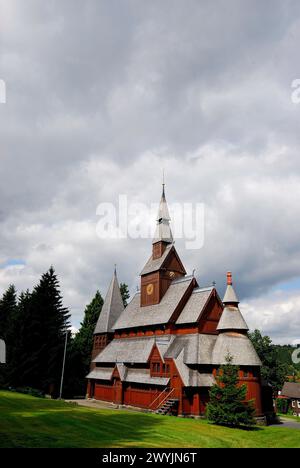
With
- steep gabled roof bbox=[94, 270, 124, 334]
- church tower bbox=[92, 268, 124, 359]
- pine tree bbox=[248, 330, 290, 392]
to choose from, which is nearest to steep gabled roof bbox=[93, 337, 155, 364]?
church tower bbox=[92, 268, 124, 359]

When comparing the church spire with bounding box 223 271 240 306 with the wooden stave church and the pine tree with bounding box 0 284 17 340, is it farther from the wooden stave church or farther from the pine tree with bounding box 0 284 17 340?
the pine tree with bounding box 0 284 17 340

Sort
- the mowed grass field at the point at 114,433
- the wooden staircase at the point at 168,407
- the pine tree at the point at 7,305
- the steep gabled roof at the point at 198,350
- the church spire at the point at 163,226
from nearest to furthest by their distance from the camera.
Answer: the mowed grass field at the point at 114,433 < the wooden staircase at the point at 168,407 < the steep gabled roof at the point at 198,350 < the church spire at the point at 163,226 < the pine tree at the point at 7,305

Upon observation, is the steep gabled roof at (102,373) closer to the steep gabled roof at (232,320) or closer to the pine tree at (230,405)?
the steep gabled roof at (232,320)

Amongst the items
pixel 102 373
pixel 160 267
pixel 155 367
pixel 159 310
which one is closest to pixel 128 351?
pixel 102 373

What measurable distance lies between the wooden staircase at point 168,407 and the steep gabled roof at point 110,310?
77.8ft

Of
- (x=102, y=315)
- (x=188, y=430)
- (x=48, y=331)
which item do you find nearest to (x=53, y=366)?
(x=48, y=331)

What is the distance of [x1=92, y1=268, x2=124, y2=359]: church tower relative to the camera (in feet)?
192

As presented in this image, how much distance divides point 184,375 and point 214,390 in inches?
320

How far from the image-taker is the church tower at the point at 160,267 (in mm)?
50000

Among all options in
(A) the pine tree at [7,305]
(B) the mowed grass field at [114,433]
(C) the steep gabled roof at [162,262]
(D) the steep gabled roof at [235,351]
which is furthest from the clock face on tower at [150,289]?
(A) the pine tree at [7,305]

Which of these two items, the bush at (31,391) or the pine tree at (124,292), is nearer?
the bush at (31,391)

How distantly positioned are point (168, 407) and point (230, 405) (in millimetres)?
9700

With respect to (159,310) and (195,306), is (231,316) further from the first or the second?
(159,310)

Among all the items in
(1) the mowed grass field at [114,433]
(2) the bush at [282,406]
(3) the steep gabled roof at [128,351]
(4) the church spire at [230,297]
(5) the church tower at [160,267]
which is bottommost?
(2) the bush at [282,406]
